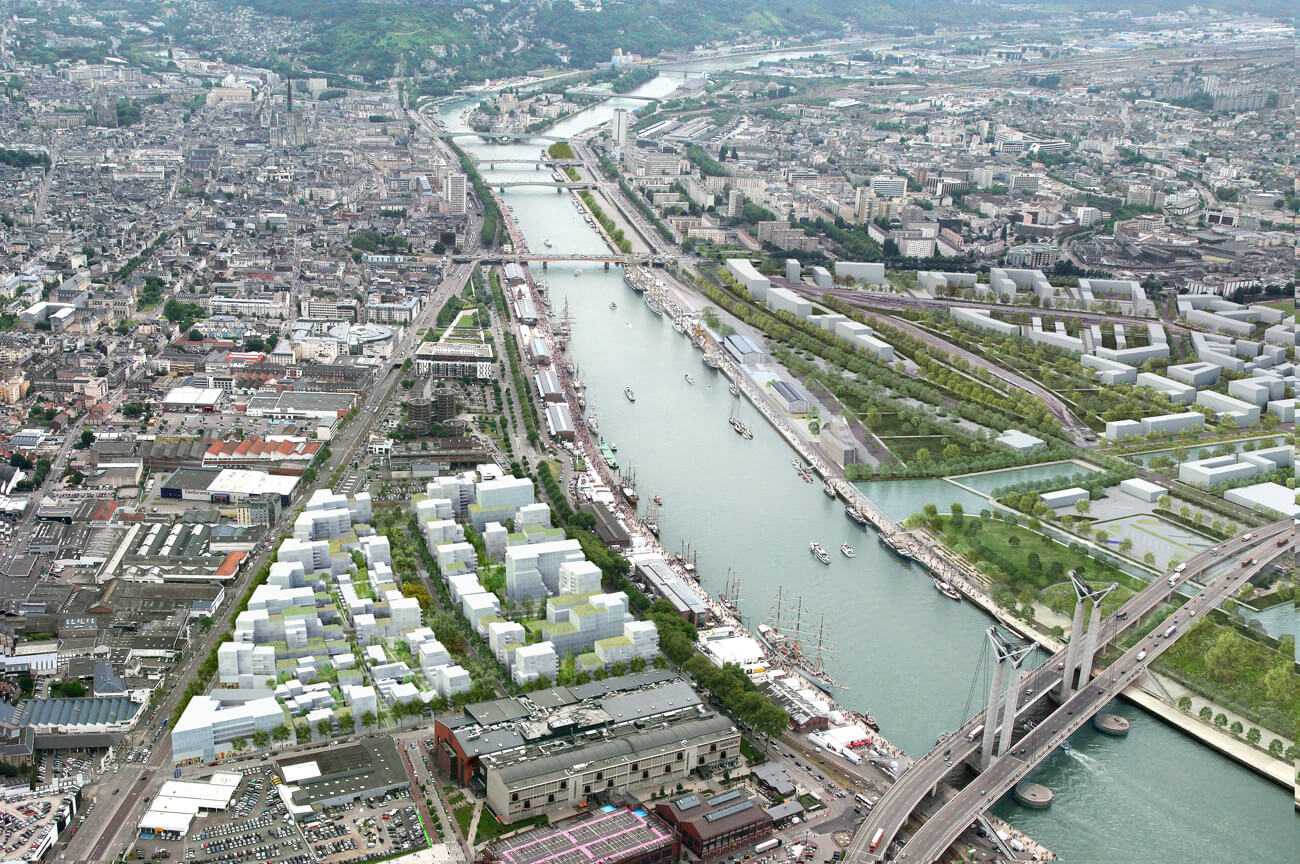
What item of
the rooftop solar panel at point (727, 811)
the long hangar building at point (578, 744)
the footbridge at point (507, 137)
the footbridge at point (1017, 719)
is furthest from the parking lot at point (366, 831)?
the footbridge at point (507, 137)

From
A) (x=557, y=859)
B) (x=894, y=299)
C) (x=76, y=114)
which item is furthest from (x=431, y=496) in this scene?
(x=76, y=114)

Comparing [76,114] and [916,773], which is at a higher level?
[76,114]

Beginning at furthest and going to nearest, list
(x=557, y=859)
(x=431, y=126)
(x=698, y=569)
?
(x=431, y=126) → (x=698, y=569) → (x=557, y=859)

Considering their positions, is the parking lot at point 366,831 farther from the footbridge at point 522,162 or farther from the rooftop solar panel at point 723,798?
the footbridge at point 522,162

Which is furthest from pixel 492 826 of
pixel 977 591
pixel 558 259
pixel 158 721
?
pixel 558 259

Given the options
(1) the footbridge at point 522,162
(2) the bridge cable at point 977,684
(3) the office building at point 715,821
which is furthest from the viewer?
(1) the footbridge at point 522,162

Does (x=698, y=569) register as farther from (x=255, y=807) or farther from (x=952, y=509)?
(x=255, y=807)
